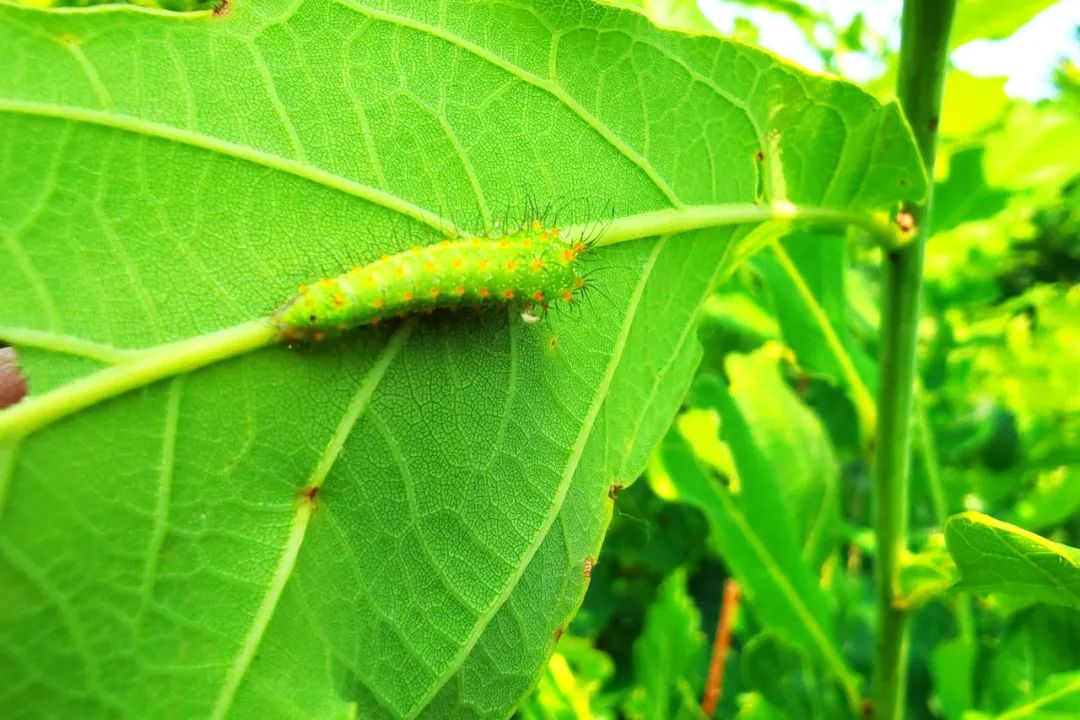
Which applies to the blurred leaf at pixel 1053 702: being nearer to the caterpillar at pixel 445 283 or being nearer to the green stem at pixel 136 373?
the caterpillar at pixel 445 283

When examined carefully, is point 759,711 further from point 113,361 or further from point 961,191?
point 113,361

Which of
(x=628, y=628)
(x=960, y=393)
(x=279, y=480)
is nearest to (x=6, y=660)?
(x=279, y=480)

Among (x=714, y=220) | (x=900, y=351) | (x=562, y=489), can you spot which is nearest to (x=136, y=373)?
(x=562, y=489)

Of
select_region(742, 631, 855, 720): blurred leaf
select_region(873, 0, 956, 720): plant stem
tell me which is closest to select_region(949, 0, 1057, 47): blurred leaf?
select_region(873, 0, 956, 720): plant stem

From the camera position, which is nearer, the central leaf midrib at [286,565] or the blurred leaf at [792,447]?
the central leaf midrib at [286,565]

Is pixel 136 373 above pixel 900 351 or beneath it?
beneath

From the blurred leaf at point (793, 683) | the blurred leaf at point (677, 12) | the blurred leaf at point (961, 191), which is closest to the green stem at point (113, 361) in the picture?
the blurred leaf at point (677, 12)

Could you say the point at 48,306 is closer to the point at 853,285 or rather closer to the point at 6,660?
the point at 6,660
